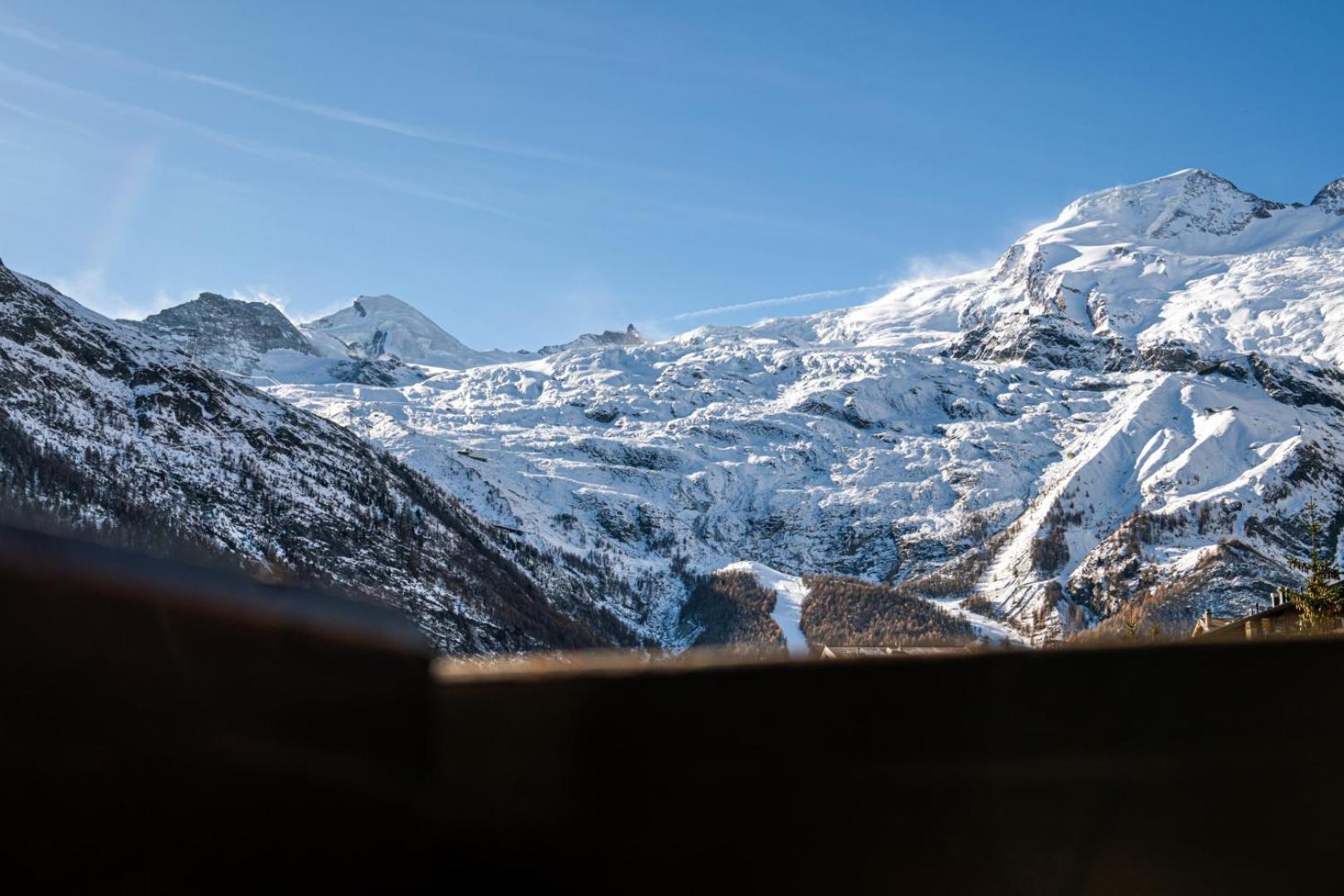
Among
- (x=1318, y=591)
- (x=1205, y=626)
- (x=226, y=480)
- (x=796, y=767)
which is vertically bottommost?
(x=796, y=767)

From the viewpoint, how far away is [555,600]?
198 metres

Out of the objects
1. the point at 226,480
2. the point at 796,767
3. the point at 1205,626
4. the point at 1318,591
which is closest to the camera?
the point at 796,767

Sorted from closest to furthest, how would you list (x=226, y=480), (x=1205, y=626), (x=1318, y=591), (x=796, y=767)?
(x=796, y=767), (x=1205, y=626), (x=1318, y=591), (x=226, y=480)

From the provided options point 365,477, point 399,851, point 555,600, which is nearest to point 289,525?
point 365,477

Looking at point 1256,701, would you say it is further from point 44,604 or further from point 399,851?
point 44,604

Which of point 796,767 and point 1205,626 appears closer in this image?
point 796,767

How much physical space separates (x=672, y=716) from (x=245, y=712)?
0.85m

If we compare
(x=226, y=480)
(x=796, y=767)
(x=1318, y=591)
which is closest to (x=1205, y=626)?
(x=1318, y=591)

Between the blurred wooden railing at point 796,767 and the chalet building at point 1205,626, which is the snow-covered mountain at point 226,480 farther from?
the blurred wooden railing at point 796,767

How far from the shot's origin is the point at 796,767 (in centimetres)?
254

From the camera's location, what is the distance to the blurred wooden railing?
2.39 m

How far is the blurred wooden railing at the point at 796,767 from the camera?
2395 millimetres

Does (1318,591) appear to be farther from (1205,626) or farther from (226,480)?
(226,480)

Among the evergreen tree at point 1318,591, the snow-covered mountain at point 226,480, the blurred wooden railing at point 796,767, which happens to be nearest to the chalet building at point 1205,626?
the blurred wooden railing at point 796,767
